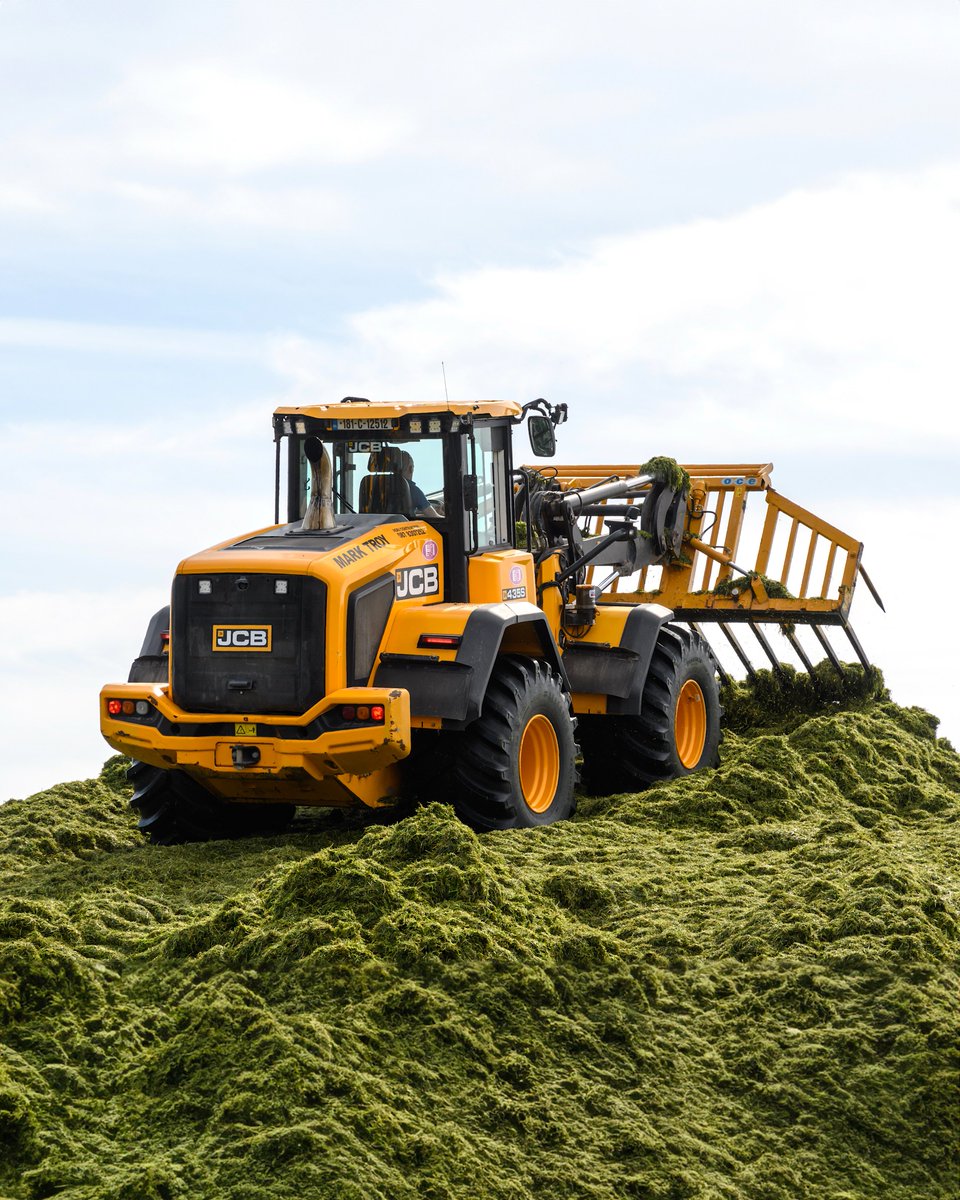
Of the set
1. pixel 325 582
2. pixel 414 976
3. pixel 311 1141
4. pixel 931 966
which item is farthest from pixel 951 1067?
pixel 325 582

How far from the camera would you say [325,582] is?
8.44 metres

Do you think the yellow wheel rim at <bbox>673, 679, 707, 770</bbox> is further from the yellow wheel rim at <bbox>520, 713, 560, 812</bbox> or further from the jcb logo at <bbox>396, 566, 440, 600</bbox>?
the jcb logo at <bbox>396, 566, 440, 600</bbox>

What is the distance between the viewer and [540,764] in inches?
373

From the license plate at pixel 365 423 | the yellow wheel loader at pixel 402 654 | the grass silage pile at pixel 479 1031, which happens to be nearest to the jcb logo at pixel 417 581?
the yellow wheel loader at pixel 402 654

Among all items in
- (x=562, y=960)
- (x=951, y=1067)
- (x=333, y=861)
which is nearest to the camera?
(x=951, y=1067)

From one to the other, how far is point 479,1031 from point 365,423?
455 centimetres

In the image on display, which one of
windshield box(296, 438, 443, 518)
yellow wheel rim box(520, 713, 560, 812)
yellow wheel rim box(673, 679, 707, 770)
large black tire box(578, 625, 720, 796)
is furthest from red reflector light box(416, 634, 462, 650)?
yellow wheel rim box(673, 679, 707, 770)

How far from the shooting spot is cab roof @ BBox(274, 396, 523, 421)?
368 inches

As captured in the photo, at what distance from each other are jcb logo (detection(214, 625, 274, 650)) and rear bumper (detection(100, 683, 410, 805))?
1.24 feet

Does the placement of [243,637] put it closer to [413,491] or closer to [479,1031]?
[413,491]

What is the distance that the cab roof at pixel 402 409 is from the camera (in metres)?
9.35

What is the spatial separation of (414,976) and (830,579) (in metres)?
7.43

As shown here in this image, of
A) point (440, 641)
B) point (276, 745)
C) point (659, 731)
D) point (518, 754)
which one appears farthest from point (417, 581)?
point (659, 731)

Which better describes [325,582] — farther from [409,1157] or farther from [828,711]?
[828,711]
